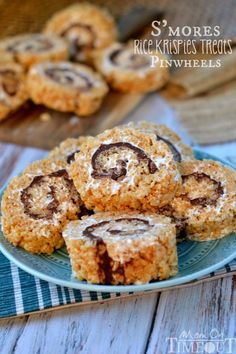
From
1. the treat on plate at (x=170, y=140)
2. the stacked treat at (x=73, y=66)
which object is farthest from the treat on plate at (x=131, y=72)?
the treat on plate at (x=170, y=140)

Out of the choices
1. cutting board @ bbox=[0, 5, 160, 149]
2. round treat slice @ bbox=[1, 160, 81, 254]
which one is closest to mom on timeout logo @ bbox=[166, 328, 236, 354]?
round treat slice @ bbox=[1, 160, 81, 254]

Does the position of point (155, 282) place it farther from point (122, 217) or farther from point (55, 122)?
point (55, 122)

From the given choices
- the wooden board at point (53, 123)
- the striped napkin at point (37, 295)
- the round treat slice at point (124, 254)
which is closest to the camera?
the round treat slice at point (124, 254)

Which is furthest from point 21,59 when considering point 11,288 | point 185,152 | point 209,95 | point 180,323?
point 180,323

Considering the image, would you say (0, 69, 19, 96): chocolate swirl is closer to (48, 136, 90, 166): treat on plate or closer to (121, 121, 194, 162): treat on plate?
(48, 136, 90, 166): treat on plate

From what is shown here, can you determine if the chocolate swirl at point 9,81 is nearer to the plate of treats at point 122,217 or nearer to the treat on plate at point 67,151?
the treat on plate at point 67,151

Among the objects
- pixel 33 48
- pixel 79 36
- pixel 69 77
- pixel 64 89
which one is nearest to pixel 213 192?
→ pixel 64 89

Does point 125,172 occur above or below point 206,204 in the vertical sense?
above
